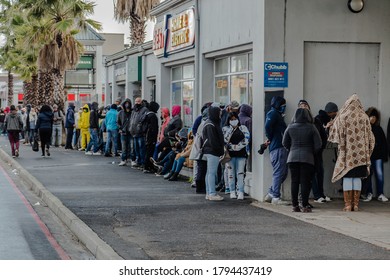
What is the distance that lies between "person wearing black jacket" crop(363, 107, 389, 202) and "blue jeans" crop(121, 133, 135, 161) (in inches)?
405

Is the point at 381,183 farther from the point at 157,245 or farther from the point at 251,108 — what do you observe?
the point at 157,245

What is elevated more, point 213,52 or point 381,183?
point 213,52

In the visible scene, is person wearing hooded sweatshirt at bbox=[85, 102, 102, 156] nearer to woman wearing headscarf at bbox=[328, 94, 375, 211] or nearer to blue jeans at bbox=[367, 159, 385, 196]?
blue jeans at bbox=[367, 159, 385, 196]

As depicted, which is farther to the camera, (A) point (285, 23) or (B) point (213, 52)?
(B) point (213, 52)

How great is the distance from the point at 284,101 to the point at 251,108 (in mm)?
1636

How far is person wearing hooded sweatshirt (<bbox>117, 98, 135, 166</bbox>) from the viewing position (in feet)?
85.2

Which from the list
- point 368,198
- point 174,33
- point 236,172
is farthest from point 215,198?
point 174,33


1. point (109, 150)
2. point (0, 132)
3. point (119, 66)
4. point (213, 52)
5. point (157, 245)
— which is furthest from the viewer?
point (0, 132)

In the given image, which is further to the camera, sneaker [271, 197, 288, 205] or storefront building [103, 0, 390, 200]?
storefront building [103, 0, 390, 200]

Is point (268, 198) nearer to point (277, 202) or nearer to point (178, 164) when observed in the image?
point (277, 202)

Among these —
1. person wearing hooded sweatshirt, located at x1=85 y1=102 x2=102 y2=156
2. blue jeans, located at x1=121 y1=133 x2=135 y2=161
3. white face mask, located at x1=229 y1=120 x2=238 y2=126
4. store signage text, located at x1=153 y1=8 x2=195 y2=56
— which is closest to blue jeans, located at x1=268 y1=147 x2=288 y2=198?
white face mask, located at x1=229 y1=120 x2=238 y2=126

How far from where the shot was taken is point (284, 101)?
1617 centimetres
